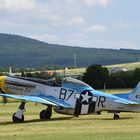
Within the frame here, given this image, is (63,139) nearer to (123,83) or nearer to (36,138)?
(36,138)

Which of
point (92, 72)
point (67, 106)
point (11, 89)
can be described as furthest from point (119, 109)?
point (92, 72)

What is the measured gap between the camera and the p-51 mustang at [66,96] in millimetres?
23203

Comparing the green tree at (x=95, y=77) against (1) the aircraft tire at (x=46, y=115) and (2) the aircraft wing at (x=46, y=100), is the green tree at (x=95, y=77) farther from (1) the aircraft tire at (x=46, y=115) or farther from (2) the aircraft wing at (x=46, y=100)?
(2) the aircraft wing at (x=46, y=100)

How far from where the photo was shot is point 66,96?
24.3 m

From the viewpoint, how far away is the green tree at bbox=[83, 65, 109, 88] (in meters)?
82.5

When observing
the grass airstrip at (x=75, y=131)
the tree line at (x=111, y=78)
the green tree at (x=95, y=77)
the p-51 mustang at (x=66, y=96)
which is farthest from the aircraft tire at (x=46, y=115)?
the tree line at (x=111, y=78)

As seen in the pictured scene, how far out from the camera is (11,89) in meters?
25.1

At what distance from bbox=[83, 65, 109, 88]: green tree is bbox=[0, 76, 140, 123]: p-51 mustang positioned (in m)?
56.8

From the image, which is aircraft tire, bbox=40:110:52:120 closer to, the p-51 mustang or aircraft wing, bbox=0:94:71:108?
the p-51 mustang

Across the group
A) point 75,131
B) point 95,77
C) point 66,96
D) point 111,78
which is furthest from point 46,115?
point 111,78

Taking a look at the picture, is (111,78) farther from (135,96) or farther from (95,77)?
(135,96)

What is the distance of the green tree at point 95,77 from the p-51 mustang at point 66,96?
187ft

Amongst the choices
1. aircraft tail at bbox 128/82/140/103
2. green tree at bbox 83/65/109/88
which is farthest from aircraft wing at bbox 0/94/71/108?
green tree at bbox 83/65/109/88

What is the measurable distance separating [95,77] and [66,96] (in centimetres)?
5992
